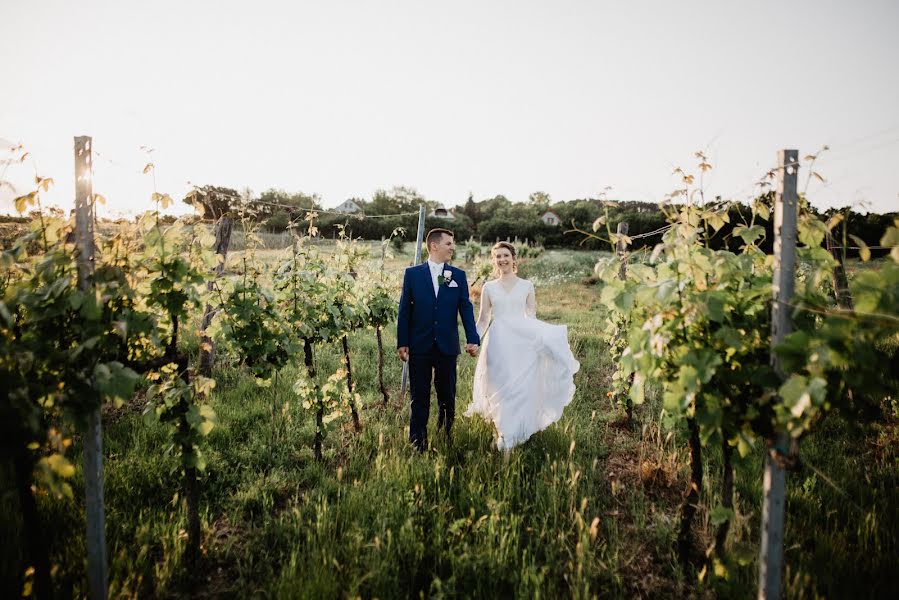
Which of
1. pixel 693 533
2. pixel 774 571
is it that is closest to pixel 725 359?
pixel 774 571

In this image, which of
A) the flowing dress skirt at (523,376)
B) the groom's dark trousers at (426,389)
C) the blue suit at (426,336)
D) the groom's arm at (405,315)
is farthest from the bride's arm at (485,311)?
the groom's arm at (405,315)

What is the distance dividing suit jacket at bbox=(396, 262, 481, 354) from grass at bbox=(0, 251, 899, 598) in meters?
1.04

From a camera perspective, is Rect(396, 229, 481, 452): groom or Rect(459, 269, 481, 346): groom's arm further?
Rect(459, 269, 481, 346): groom's arm

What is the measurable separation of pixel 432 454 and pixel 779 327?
3.20 m

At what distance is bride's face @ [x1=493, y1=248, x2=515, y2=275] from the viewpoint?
508 centimetres

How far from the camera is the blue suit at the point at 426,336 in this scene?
4.42m

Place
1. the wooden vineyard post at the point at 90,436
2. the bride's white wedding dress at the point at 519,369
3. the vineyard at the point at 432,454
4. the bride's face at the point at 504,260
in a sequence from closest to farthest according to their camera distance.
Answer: the vineyard at the point at 432,454 → the wooden vineyard post at the point at 90,436 → the bride's white wedding dress at the point at 519,369 → the bride's face at the point at 504,260

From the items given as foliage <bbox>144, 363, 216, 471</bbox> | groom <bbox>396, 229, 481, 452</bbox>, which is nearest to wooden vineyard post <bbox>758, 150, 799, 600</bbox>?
groom <bbox>396, 229, 481, 452</bbox>

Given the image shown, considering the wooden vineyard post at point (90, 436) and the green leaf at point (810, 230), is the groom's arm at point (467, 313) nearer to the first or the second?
the green leaf at point (810, 230)

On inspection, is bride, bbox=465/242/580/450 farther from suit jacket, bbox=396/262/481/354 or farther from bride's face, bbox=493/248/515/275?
suit jacket, bbox=396/262/481/354

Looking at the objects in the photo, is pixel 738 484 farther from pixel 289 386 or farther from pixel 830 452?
pixel 289 386

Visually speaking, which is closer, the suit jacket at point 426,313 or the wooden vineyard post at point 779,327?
the wooden vineyard post at point 779,327

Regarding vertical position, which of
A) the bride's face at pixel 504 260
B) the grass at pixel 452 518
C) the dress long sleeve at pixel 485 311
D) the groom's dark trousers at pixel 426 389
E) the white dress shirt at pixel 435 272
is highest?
the bride's face at pixel 504 260

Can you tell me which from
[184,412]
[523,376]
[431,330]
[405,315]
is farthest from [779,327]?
[184,412]
